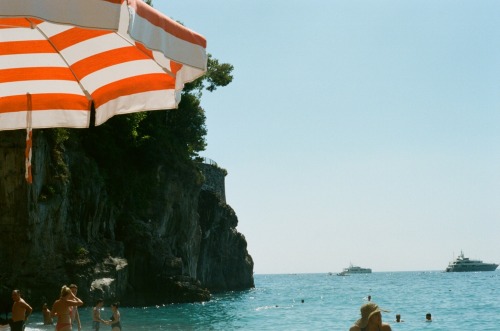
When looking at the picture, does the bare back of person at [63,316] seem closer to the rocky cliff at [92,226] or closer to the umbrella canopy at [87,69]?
the umbrella canopy at [87,69]

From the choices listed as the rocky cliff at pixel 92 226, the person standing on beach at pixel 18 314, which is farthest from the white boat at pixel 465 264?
the person standing on beach at pixel 18 314

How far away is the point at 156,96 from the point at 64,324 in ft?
24.6

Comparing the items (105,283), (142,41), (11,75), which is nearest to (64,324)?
(11,75)

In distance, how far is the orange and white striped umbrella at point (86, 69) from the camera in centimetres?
410

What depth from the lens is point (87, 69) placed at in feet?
16.9

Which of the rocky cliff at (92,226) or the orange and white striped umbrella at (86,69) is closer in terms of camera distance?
the orange and white striped umbrella at (86,69)

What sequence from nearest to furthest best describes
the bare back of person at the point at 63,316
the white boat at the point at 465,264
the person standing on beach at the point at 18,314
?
1. the bare back of person at the point at 63,316
2. the person standing on beach at the point at 18,314
3. the white boat at the point at 465,264

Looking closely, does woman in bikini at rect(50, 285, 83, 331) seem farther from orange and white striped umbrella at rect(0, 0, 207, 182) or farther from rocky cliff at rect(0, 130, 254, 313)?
rocky cliff at rect(0, 130, 254, 313)

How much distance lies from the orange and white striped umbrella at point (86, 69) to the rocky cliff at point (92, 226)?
23.7 meters

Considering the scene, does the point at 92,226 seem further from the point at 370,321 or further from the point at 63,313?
the point at 370,321

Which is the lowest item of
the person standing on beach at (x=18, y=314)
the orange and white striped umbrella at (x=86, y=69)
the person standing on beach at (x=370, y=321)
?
the person standing on beach at (x=18, y=314)

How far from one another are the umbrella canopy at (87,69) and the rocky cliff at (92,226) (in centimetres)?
2371

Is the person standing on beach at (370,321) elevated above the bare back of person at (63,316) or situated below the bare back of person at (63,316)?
above

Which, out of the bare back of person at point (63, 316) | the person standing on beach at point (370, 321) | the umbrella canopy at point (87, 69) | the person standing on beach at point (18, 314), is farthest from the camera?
the person standing on beach at point (18, 314)
